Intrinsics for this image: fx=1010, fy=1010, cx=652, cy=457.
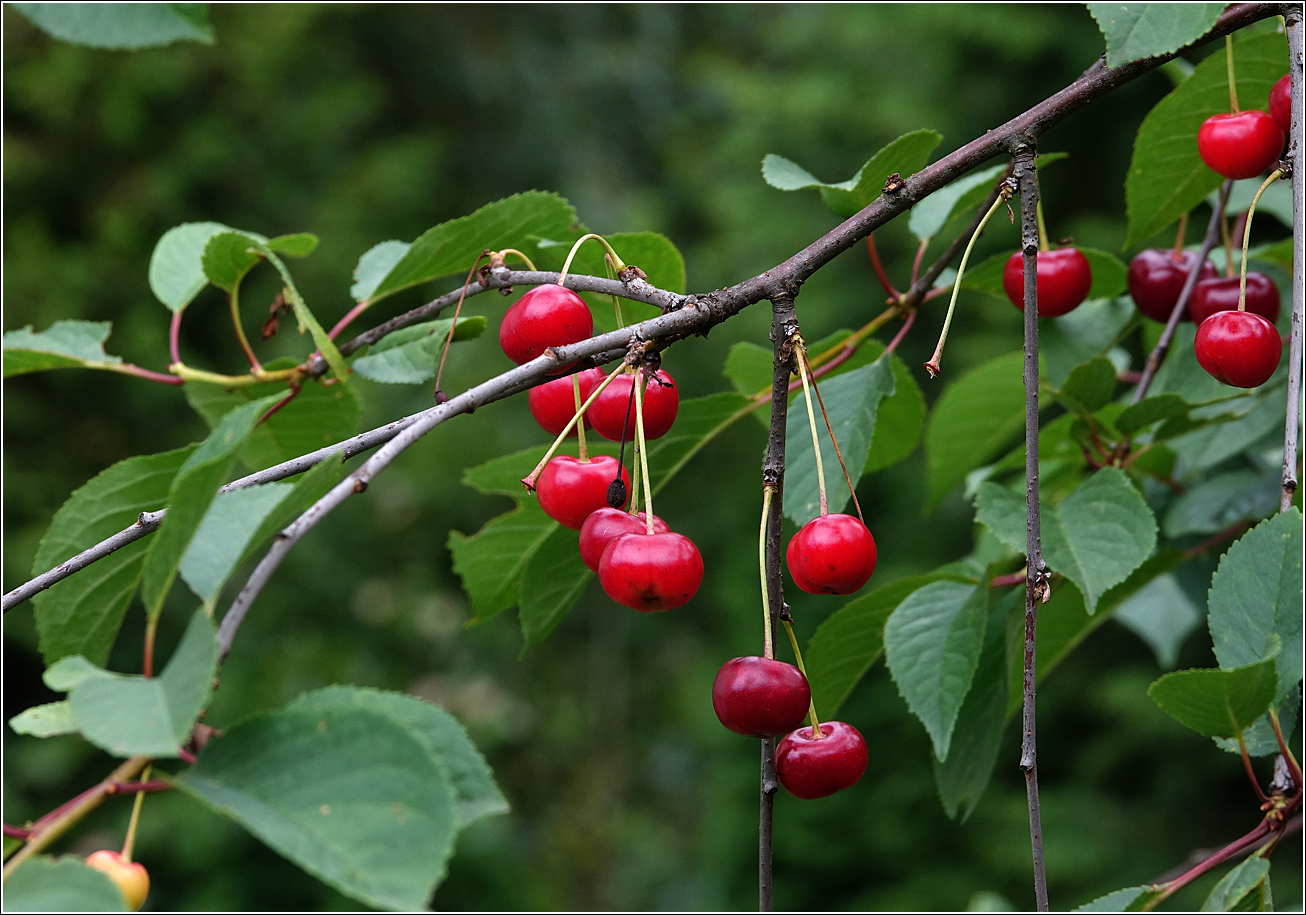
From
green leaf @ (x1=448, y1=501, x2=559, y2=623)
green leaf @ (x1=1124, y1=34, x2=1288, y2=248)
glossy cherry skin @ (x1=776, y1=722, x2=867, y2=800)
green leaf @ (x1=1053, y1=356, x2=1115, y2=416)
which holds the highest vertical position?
green leaf @ (x1=1124, y1=34, x2=1288, y2=248)

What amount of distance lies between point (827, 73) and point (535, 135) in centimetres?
296

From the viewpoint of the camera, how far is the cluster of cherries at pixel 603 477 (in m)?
0.71

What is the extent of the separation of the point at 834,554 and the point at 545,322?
0.94ft

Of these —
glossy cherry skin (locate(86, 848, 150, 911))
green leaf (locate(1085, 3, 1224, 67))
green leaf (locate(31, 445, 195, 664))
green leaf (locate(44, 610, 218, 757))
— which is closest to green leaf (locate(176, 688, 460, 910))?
green leaf (locate(44, 610, 218, 757))

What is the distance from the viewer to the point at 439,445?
5.36 metres

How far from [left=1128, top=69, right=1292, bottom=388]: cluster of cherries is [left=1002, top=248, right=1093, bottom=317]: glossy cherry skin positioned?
0.11 metres

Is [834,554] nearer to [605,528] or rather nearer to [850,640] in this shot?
[605,528]

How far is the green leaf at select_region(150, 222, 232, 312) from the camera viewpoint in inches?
47.5

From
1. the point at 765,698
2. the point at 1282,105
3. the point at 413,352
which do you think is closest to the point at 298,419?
the point at 413,352

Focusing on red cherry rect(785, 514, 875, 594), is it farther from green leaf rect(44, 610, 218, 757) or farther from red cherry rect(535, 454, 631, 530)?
green leaf rect(44, 610, 218, 757)

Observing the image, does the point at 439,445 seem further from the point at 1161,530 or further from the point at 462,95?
the point at 1161,530

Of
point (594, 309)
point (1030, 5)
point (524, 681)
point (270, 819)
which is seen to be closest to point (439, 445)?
point (524, 681)

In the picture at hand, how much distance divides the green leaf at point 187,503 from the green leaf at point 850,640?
0.63 meters

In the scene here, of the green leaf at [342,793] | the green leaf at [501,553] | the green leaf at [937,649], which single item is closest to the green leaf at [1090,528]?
the green leaf at [937,649]
